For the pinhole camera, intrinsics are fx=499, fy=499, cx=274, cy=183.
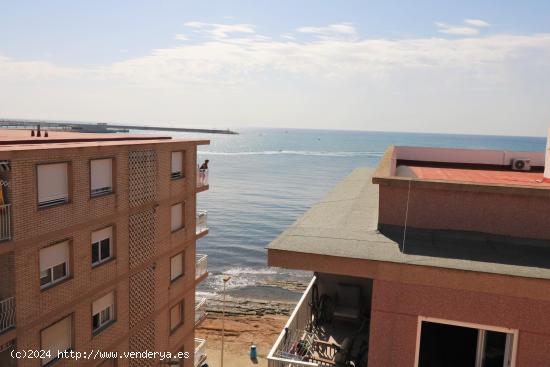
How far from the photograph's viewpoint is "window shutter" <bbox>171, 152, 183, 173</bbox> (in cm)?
2508

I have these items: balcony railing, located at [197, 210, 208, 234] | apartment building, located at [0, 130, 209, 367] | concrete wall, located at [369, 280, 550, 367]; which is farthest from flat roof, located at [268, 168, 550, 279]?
balcony railing, located at [197, 210, 208, 234]

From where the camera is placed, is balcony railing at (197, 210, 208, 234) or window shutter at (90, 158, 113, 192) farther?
balcony railing at (197, 210, 208, 234)

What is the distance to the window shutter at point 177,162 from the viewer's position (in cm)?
2508

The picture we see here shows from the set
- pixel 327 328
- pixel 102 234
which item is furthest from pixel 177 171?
pixel 327 328

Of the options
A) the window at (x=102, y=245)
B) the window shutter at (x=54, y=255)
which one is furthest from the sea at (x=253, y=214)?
the window shutter at (x=54, y=255)

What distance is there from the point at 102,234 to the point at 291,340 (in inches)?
461

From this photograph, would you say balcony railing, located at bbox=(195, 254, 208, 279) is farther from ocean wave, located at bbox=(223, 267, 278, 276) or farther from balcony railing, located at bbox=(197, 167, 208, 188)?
ocean wave, located at bbox=(223, 267, 278, 276)

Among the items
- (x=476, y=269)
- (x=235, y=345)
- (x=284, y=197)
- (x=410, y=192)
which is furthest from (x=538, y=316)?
(x=284, y=197)

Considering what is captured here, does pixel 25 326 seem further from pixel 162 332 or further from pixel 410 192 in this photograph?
pixel 410 192

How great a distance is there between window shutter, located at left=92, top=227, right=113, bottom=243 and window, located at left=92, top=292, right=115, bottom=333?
7.74ft

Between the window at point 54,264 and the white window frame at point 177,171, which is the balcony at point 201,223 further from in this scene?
the window at point 54,264

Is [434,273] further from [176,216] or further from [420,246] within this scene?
[176,216]

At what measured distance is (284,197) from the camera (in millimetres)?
98125

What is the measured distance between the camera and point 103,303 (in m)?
19.5
